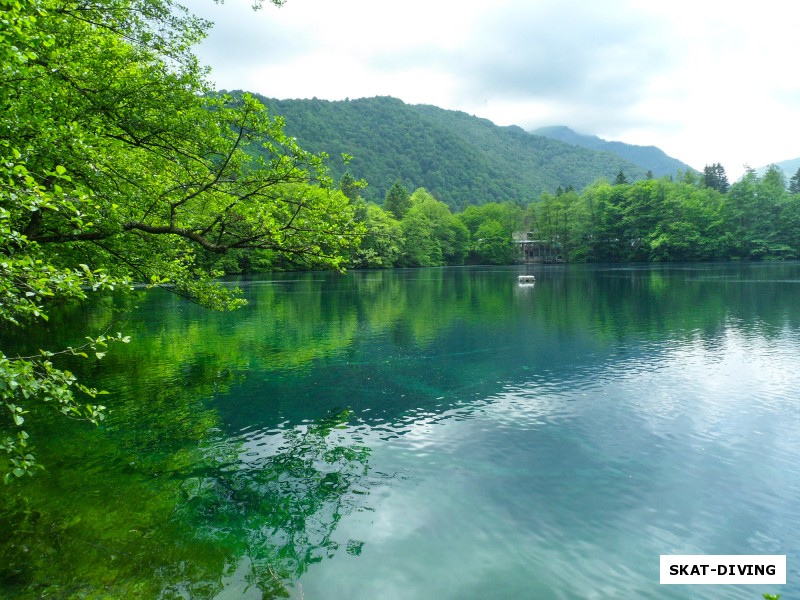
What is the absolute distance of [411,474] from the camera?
14617 millimetres

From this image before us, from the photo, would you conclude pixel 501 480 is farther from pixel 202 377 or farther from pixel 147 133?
pixel 202 377

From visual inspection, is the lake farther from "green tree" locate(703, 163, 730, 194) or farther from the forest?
"green tree" locate(703, 163, 730, 194)

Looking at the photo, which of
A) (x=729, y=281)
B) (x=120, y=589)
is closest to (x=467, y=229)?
(x=729, y=281)

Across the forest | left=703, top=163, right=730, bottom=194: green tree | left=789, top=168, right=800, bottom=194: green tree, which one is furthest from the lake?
left=789, top=168, right=800, bottom=194: green tree

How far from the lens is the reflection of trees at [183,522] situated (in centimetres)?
956

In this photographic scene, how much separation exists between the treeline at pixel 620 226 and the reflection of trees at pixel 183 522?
96.6 m

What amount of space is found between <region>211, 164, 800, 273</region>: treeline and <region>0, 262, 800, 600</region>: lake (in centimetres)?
8893

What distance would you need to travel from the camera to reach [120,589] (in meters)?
9.15

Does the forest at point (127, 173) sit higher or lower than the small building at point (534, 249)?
lower

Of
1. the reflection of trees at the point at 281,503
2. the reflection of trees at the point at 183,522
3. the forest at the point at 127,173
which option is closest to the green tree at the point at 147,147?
the forest at the point at 127,173

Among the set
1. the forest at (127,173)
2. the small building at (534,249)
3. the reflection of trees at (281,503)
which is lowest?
the reflection of trees at (281,503)

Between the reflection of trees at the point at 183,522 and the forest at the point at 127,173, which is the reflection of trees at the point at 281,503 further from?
the forest at the point at 127,173

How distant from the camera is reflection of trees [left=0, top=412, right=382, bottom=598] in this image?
9562 mm

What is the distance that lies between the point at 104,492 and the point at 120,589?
458 centimetres
